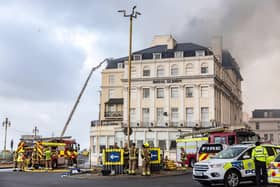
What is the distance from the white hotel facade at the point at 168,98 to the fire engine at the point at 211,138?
30732mm

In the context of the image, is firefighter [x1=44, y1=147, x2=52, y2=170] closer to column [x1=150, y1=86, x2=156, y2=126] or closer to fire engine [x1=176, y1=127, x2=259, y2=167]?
fire engine [x1=176, y1=127, x2=259, y2=167]

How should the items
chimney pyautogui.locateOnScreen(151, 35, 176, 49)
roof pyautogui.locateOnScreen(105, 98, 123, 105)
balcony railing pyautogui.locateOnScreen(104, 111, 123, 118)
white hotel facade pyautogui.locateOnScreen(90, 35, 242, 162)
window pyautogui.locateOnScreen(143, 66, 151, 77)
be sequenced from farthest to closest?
roof pyautogui.locateOnScreen(105, 98, 123, 105) → balcony railing pyautogui.locateOnScreen(104, 111, 123, 118) → chimney pyautogui.locateOnScreen(151, 35, 176, 49) → window pyautogui.locateOnScreen(143, 66, 151, 77) → white hotel facade pyautogui.locateOnScreen(90, 35, 242, 162)

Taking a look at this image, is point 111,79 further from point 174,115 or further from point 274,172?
point 274,172

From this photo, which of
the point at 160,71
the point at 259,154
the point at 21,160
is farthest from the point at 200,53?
the point at 259,154

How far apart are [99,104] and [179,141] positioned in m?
51.5

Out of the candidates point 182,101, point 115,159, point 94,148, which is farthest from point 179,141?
point 94,148

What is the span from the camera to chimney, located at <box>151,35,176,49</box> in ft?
266

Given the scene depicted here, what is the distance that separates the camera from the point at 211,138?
111 feet

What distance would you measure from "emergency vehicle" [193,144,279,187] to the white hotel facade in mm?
51938

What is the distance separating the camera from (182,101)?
74.7 meters

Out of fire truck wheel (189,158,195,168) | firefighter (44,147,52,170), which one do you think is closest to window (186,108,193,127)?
fire truck wheel (189,158,195,168)

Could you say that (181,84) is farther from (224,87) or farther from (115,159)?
(115,159)

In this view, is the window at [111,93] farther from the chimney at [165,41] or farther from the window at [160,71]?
the window at [160,71]

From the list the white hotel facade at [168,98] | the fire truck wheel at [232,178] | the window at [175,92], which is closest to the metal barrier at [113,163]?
the fire truck wheel at [232,178]
